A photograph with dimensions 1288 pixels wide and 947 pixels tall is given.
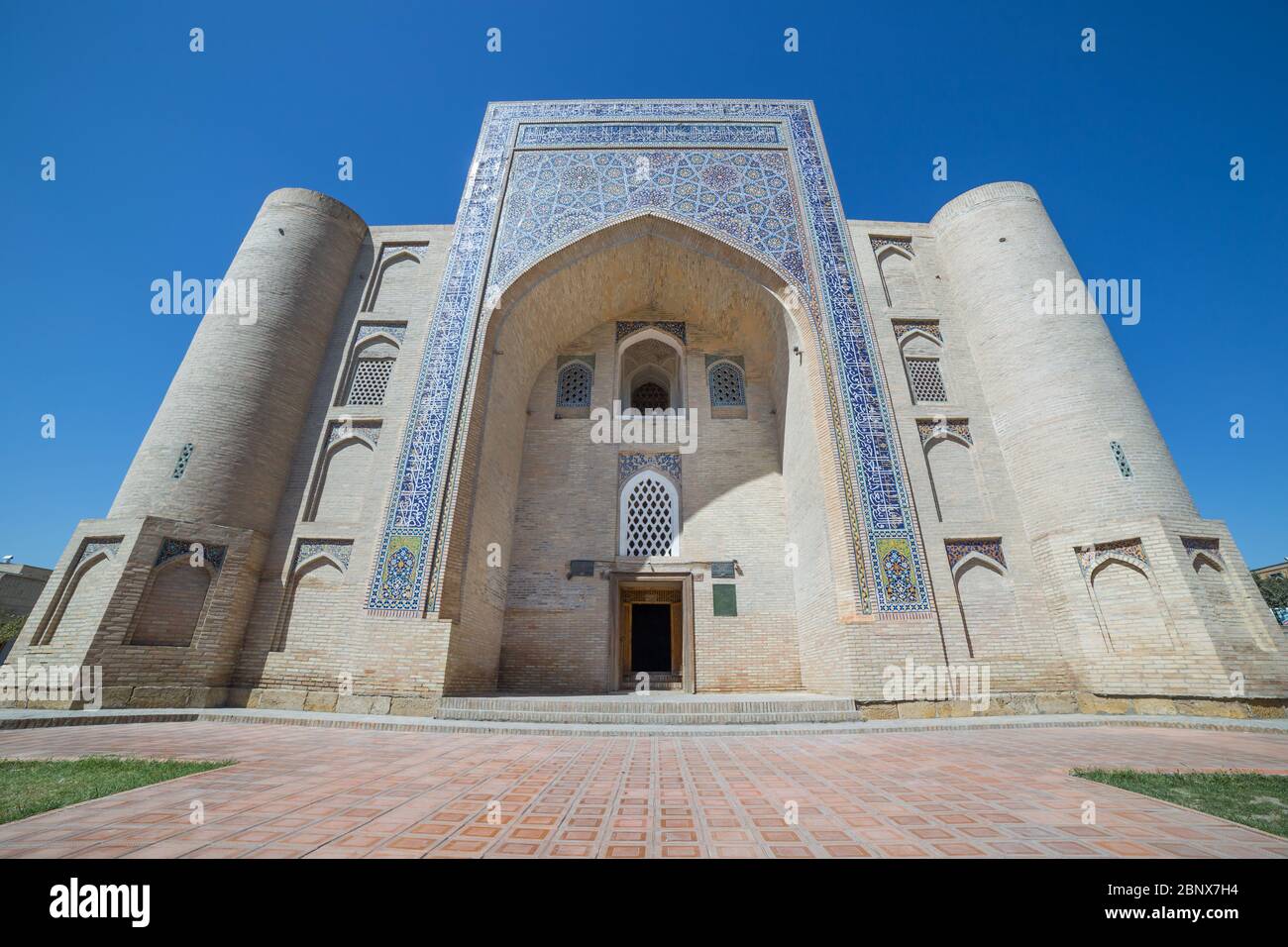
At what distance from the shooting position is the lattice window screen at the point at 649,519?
8.14 metres

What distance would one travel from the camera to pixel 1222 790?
2119 millimetres

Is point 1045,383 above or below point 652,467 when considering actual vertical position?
above

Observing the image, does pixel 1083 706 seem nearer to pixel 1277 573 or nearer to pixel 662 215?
pixel 662 215

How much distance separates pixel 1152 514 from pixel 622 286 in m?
7.84

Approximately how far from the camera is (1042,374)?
6930 millimetres

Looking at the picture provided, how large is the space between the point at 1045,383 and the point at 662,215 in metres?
5.98

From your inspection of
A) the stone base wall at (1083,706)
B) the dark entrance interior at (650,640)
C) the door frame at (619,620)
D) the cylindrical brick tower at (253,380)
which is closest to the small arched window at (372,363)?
the cylindrical brick tower at (253,380)

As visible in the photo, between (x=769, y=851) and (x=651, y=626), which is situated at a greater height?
(x=651, y=626)

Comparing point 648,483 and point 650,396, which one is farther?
point 650,396

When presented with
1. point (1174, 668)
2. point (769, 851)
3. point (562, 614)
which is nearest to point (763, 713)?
point (562, 614)

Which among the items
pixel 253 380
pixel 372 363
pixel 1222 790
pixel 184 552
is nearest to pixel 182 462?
pixel 184 552
